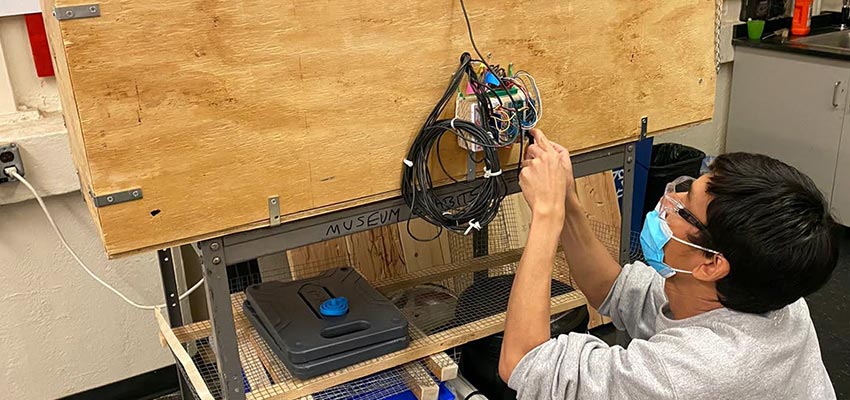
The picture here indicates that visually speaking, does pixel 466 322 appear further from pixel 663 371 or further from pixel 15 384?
pixel 15 384

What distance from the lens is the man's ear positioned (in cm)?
119

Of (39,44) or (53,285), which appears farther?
(53,285)

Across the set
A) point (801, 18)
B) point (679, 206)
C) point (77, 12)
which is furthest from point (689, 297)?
point (801, 18)

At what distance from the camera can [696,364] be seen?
1145 millimetres

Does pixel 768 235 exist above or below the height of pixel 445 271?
above

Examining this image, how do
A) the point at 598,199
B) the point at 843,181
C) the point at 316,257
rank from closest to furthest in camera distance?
1. the point at 316,257
2. the point at 598,199
3. the point at 843,181

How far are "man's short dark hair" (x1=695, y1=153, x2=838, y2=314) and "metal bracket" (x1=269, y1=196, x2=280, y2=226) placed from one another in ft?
2.35

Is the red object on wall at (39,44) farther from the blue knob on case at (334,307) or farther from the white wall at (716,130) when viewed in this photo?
the white wall at (716,130)

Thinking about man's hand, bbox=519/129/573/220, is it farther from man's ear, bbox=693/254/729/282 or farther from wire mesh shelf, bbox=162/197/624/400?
wire mesh shelf, bbox=162/197/624/400

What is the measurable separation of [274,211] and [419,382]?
48cm

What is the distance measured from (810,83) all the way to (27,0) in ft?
9.84

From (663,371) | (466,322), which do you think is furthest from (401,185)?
(663,371)

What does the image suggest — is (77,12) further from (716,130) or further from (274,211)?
(716,130)

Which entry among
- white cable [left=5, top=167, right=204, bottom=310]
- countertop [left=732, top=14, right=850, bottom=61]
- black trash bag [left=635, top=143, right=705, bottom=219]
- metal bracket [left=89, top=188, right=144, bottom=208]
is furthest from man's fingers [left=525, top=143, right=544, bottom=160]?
countertop [left=732, top=14, right=850, bottom=61]
